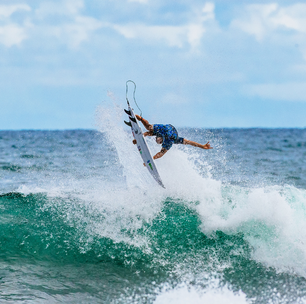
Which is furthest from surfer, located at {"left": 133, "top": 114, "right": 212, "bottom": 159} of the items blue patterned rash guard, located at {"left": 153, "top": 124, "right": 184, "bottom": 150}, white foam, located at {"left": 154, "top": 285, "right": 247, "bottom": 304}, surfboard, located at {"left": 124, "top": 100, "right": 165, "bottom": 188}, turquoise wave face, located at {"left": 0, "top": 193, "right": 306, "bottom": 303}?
white foam, located at {"left": 154, "top": 285, "right": 247, "bottom": 304}

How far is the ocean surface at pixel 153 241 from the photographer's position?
6.24 metres

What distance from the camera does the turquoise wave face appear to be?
20.8ft

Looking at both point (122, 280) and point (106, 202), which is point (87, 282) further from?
point (106, 202)

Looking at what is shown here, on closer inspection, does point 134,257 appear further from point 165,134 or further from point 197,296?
point 165,134

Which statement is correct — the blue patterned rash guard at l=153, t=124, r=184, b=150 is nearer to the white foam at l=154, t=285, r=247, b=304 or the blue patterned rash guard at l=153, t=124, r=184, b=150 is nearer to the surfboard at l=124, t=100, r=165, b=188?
the surfboard at l=124, t=100, r=165, b=188

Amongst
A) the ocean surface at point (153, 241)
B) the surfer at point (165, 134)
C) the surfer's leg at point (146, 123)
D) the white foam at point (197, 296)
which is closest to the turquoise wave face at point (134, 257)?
the ocean surface at point (153, 241)

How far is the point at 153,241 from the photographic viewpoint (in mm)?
7602

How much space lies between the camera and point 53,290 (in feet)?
20.5

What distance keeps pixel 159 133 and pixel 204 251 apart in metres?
3.08

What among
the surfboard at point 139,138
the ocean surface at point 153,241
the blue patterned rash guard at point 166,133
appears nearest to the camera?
the ocean surface at point 153,241

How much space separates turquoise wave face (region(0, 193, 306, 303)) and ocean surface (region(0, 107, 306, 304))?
21 millimetres

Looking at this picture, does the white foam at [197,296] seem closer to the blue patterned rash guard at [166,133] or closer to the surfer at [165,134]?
the surfer at [165,134]

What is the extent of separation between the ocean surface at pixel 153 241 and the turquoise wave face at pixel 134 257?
2 cm

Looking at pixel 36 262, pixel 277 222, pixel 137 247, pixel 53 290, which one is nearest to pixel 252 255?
pixel 277 222
